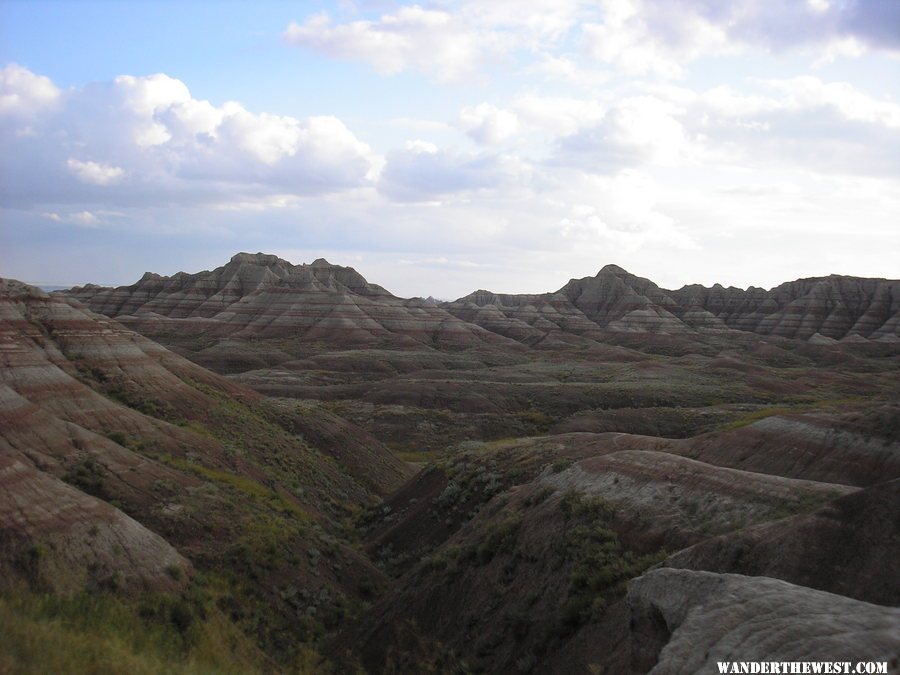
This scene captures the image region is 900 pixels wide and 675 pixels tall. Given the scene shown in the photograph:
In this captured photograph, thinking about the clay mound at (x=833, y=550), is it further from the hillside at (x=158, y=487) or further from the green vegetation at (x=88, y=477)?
the green vegetation at (x=88, y=477)

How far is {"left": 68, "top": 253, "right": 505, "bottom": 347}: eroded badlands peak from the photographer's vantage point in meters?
121

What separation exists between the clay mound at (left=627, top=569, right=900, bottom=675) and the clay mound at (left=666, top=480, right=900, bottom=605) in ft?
7.35

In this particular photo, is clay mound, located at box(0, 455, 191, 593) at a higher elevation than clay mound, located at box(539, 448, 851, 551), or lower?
lower

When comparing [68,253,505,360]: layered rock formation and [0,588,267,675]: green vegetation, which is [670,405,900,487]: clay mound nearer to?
[0,588,267,675]: green vegetation

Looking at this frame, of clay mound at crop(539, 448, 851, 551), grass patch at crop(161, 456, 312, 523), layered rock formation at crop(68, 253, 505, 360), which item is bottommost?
grass patch at crop(161, 456, 312, 523)

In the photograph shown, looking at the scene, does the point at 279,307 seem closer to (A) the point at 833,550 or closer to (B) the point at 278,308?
(B) the point at 278,308

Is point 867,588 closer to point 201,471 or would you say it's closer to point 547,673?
point 547,673

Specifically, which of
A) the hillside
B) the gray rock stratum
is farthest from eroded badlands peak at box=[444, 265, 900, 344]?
the hillside

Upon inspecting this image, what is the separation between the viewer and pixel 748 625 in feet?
28.0

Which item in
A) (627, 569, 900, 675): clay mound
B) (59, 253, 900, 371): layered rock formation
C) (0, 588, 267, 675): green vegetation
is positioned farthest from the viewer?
(59, 253, 900, 371): layered rock formation

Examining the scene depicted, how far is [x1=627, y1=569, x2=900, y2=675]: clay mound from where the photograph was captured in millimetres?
7395

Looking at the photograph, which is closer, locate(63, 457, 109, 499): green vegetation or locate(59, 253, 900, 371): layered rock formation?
locate(63, 457, 109, 499): green vegetation

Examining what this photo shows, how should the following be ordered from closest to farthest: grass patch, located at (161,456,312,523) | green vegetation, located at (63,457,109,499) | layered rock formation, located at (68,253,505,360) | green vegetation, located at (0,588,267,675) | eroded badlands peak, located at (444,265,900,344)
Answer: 1. green vegetation, located at (0,588,267,675)
2. green vegetation, located at (63,457,109,499)
3. grass patch, located at (161,456,312,523)
4. layered rock formation, located at (68,253,505,360)
5. eroded badlands peak, located at (444,265,900,344)

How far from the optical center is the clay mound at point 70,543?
1473 cm
